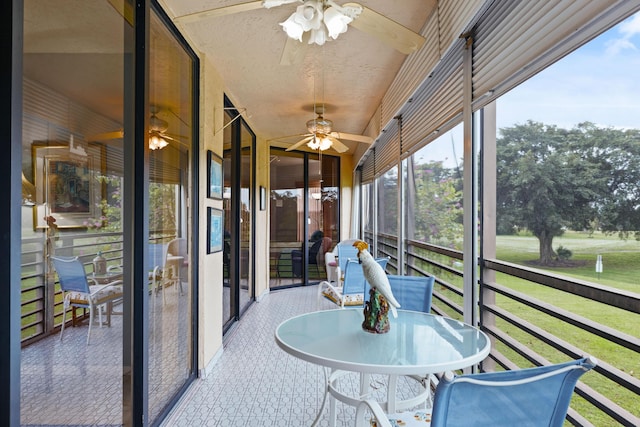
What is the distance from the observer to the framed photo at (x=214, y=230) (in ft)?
9.83

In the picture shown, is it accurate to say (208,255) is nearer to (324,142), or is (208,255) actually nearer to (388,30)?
(324,142)

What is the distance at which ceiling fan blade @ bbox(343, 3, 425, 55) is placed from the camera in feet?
5.41

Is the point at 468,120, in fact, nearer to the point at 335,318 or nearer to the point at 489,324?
the point at 489,324

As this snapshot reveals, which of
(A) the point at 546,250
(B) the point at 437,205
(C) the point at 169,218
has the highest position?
(B) the point at 437,205

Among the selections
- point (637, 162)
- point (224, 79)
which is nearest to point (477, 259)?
point (637, 162)

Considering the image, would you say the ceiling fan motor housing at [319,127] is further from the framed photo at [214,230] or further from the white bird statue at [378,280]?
the white bird statue at [378,280]

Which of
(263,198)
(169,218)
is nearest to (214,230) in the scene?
(169,218)

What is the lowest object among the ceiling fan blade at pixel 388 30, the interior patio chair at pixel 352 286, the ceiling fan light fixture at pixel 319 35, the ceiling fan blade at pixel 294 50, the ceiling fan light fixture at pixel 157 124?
the interior patio chair at pixel 352 286

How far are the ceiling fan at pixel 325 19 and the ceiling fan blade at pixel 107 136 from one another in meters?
0.59

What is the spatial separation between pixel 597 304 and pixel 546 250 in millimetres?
339

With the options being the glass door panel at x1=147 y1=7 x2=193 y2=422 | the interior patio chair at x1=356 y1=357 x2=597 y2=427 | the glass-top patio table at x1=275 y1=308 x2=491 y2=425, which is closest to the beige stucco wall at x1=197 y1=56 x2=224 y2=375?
the glass door panel at x1=147 y1=7 x2=193 y2=422

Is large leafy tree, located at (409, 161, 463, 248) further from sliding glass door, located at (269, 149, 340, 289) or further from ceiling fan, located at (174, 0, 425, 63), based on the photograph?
sliding glass door, located at (269, 149, 340, 289)

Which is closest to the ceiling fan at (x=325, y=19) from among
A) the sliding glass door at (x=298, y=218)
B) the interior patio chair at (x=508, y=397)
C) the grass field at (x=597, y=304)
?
the grass field at (x=597, y=304)

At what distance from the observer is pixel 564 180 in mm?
1594
